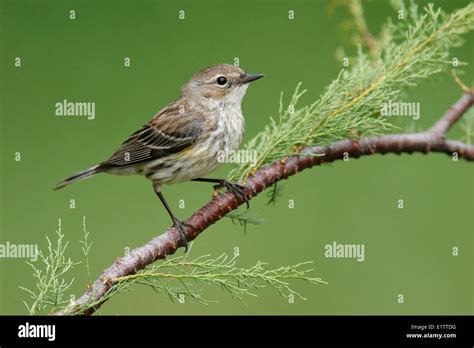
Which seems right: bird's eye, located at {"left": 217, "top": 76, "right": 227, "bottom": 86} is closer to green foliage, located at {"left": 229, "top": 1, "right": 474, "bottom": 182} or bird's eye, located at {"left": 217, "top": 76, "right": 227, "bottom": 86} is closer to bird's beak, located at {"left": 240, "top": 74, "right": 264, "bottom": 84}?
bird's beak, located at {"left": 240, "top": 74, "right": 264, "bottom": 84}

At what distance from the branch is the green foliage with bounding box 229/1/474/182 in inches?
1.9

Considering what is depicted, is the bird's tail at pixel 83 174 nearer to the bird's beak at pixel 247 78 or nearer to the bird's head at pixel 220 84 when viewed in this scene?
the bird's head at pixel 220 84

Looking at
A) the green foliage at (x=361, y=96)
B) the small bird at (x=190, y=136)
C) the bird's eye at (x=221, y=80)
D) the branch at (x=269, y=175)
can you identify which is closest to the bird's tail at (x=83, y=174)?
the small bird at (x=190, y=136)

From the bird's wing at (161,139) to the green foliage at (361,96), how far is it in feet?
3.05

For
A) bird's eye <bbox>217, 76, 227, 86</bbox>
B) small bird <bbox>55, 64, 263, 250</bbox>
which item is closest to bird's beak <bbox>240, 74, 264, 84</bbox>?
small bird <bbox>55, 64, 263, 250</bbox>

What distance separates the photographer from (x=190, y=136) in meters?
4.30

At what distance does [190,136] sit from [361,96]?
134cm

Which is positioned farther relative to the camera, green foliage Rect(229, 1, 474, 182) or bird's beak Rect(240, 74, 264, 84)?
bird's beak Rect(240, 74, 264, 84)

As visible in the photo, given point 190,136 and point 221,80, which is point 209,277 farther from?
point 221,80

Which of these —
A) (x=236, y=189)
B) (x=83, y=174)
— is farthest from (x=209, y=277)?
(x=83, y=174)

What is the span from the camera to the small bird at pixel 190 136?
422cm

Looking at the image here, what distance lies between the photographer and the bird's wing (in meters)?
4.30

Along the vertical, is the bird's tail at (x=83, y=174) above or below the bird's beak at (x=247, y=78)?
below
